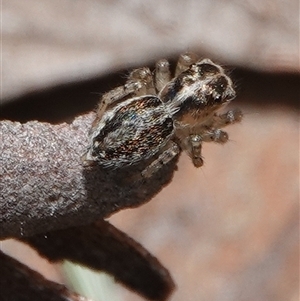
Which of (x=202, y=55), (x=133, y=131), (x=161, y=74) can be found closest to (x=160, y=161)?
(x=133, y=131)

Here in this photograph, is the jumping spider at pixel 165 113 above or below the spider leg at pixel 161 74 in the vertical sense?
below

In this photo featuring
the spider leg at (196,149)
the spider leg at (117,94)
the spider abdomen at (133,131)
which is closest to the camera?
the spider abdomen at (133,131)

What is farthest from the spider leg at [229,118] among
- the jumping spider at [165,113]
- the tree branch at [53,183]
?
the tree branch at [53,183]

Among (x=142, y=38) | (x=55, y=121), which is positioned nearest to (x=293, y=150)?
(x=142, y=38)

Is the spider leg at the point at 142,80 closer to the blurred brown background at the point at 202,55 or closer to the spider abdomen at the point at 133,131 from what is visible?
the spider abdomen at the point at 133,131

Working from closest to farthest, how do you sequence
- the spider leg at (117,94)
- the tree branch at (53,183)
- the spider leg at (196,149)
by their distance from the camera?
1. the tree branch at (53,183)
2. the spider leg at (117,94)
3. the spider leg at (196,149)

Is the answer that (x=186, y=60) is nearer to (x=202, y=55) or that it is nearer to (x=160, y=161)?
(x=202, y=55)

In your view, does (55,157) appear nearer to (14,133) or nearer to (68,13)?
(14,133)

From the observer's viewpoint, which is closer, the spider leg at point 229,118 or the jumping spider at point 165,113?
the jumping spider at point 165,113
